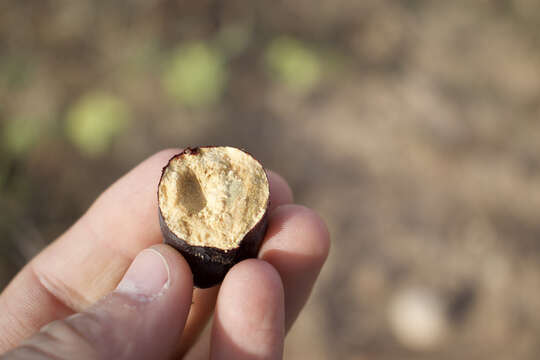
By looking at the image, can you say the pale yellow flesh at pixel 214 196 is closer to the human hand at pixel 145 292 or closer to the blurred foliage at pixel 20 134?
the human hand at pixel 145 292

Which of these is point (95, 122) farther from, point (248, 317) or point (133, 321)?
point (248, 317)

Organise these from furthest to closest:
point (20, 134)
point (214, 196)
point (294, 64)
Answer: point (294, 64)
point (20, 134)
point (214, 196)

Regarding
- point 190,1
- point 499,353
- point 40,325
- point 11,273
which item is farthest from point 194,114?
point 499,353

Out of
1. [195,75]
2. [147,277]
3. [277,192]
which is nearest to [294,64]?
[195,75]

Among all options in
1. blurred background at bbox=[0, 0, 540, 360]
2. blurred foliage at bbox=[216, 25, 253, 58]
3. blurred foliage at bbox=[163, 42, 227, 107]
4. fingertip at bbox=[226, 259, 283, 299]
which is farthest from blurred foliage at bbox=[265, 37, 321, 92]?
fingertip at bbox=[226, 259, 283, 299]

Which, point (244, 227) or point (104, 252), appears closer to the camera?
point (244, 227)

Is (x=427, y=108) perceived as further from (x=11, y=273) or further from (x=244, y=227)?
(x=11, y=273)

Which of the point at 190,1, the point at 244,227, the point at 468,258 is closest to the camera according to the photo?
the point at 244,227
